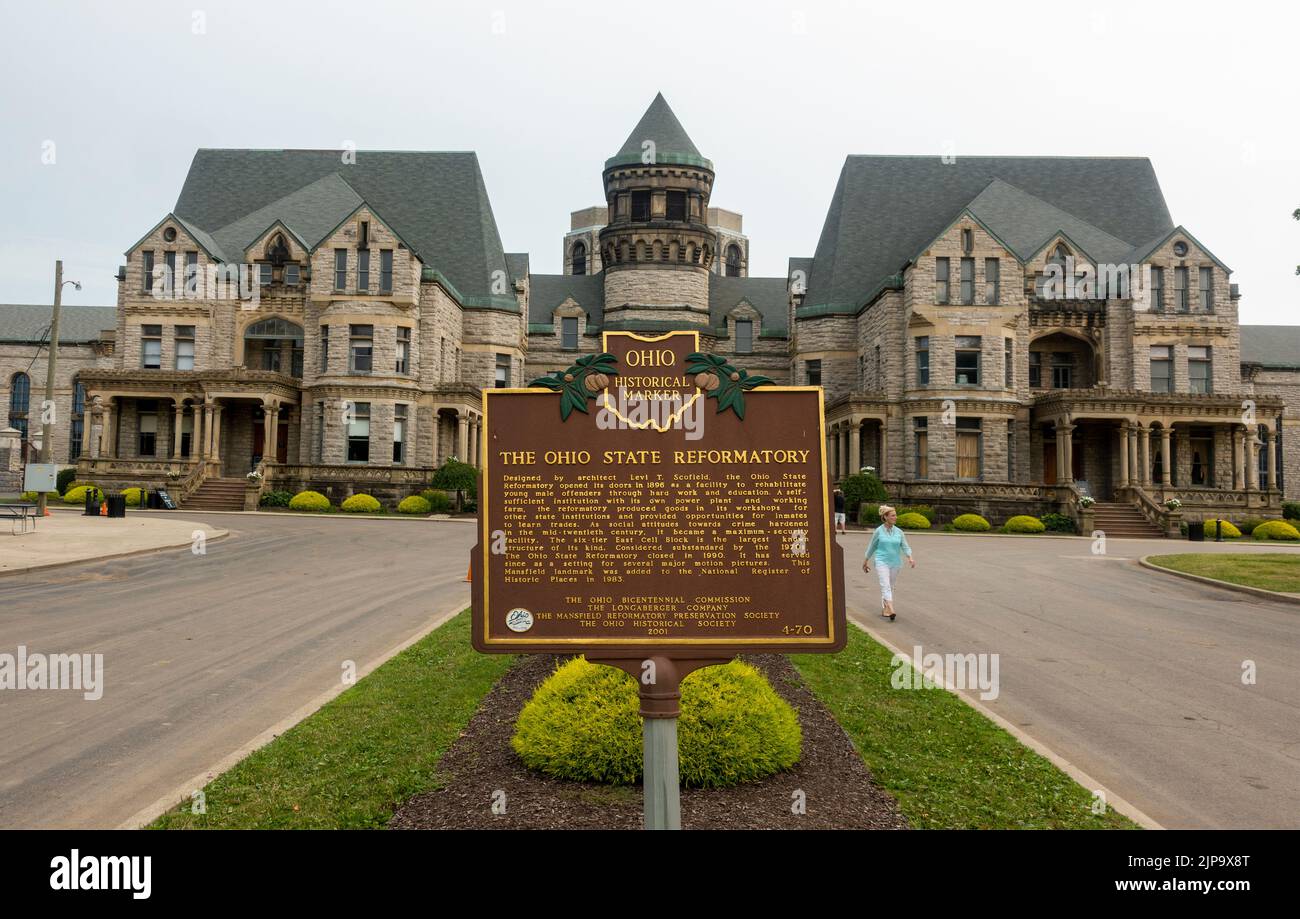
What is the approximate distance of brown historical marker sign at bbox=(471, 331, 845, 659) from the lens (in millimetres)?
5191

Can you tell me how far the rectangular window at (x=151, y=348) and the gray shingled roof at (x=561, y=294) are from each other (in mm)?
24572

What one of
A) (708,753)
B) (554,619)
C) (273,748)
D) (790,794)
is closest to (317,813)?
(273,748)

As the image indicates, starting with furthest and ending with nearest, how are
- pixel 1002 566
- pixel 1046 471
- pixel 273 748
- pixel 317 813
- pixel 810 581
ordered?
pixel 1046 471 → pixel 1002 566 → pixel 273 748 → pixel 317 813 → pixel 810 581

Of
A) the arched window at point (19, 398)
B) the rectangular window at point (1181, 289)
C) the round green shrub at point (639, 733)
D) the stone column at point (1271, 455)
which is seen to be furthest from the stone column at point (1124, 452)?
the arched window at point (19, 398)

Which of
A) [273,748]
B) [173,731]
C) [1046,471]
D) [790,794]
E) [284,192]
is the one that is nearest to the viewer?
[790,794]

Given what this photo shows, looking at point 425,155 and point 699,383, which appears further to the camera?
point 425,155

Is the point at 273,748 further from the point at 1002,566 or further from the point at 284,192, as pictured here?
the point at 284,192

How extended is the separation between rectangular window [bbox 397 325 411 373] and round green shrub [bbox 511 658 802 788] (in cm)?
4097

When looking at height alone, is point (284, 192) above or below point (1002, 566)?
above

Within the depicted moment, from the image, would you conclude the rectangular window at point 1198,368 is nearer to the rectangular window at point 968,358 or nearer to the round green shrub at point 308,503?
the rectangular window at point 968,358

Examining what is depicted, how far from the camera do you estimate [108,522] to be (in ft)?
98.4

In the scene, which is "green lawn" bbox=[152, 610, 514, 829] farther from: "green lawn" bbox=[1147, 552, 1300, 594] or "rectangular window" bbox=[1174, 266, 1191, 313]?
"rectangular window" bbox=[1174, 266, 1191, 313]
